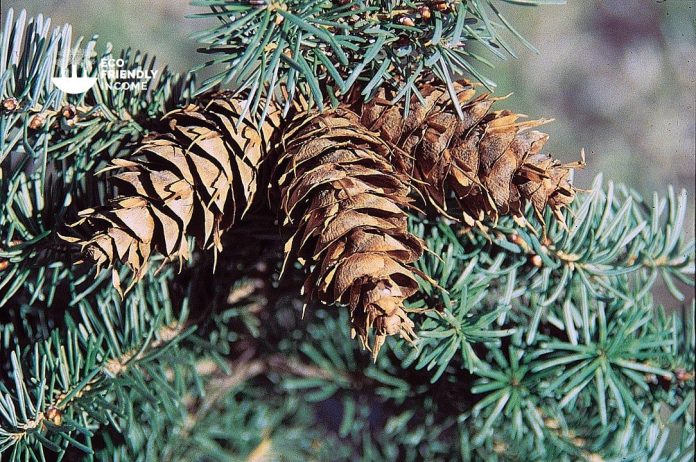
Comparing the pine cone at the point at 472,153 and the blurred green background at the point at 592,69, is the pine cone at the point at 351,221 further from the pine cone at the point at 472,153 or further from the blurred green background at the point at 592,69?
the blurred green background at the point at 592,69

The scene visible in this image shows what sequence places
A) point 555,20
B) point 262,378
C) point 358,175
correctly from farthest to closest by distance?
point 555,20 → point 262,378 → point 358,175

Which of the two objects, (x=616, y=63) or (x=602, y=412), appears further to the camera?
(x=616, y=63)

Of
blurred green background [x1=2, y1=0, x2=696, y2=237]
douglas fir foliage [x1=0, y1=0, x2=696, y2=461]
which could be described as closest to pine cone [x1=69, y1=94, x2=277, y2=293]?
douglas fir foliage [x1=0, y1=0, x2=696, y2=461]

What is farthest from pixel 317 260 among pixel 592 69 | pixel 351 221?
pixel 592 69

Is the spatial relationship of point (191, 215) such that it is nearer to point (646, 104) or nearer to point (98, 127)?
point (98, 127)

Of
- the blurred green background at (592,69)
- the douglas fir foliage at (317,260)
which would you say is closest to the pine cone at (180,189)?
the douglas fir foliage at (317,260)

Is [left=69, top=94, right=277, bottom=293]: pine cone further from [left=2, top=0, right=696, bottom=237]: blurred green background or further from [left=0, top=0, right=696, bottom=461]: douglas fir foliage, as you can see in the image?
[left=2, top=0, right=696, bottom=237]: blurred green background

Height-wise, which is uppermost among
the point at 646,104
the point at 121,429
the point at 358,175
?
the point at 646,104

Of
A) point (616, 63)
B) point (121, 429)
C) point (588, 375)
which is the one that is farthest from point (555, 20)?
point (121, 429)

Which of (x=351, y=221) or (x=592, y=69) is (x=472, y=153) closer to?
(x=351, y=221)
